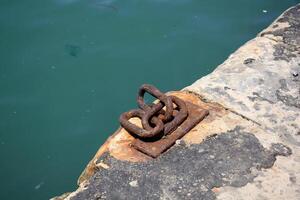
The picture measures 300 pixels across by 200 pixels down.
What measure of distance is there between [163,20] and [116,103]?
198 centimetres

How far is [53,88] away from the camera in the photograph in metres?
5.20

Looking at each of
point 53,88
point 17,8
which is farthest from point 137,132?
point 17,8

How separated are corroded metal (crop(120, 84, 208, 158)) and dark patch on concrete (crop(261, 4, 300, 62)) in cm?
105

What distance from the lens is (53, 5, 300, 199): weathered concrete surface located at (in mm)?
1930

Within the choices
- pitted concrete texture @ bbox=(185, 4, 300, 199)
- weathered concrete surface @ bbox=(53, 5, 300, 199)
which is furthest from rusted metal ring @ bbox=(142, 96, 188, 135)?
pitted concrete texture @ bbox=(185, 4, 300, 199)

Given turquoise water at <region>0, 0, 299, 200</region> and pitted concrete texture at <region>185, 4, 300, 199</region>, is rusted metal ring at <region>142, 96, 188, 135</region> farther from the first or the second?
turquoise water at <region>0, 0, 299, 200</region>

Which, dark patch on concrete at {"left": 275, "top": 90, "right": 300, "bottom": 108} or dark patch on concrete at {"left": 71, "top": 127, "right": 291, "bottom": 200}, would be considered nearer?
dark patch on concrete at {"left": 71, "top": 127, "right": 291, "bottom": 200}

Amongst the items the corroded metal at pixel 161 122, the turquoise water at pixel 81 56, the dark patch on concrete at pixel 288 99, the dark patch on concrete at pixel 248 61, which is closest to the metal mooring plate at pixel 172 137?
the corroded metal at pixel 161 122

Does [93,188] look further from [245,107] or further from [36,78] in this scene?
[36,78]

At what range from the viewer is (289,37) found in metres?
3.15

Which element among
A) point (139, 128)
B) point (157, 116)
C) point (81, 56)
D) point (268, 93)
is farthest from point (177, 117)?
point (81, 56)

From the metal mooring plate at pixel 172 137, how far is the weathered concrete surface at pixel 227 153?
4 cm

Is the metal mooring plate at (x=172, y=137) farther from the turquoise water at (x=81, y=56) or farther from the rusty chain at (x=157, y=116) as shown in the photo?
the turquoise water at (x=81, y=56)

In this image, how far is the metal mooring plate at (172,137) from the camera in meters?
2.15
